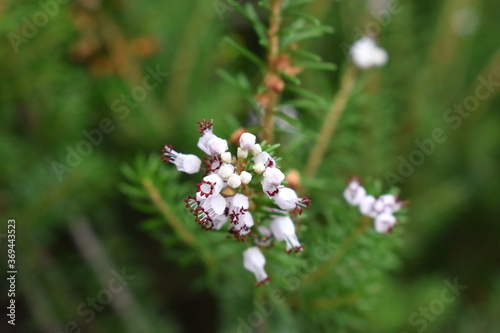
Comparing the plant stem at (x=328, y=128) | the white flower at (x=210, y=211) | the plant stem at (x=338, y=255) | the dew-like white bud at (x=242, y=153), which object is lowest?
the white flower at (x=210, y=211)

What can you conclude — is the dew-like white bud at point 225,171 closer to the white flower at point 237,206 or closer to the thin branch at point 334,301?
the white flower at point 237,206

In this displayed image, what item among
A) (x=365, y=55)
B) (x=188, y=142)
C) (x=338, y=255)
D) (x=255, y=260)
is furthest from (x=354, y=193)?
(x=188, y=142)

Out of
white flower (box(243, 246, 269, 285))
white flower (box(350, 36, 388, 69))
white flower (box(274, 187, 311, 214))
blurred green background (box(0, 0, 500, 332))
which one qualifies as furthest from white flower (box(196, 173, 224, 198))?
white flower (box(350, 36, 388, 69))

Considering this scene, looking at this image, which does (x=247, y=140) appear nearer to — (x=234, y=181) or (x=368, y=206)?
(x=234, y=181)

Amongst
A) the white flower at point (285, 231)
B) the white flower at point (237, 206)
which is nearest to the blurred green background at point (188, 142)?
the white flower at point (285, 231)

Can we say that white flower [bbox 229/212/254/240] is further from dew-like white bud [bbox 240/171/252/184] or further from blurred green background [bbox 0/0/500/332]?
blurred green background [bbox 0/0/500/332]

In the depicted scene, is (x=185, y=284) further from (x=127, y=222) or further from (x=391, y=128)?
(x=391, y=128)

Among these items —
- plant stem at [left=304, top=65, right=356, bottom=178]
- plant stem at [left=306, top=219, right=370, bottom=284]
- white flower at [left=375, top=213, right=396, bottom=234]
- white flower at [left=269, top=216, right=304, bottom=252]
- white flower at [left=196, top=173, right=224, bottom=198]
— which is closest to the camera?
white flower at [left=196, top=173, right=224, bottom=198]
